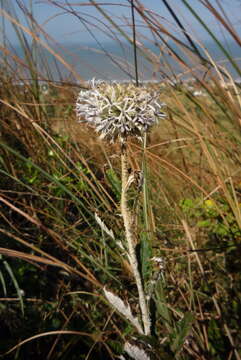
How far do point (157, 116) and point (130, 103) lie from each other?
8cm

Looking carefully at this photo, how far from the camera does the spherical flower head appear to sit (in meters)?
0.87

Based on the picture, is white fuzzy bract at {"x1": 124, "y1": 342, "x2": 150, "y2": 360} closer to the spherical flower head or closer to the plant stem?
the plant stem

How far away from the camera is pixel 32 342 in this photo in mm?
1333

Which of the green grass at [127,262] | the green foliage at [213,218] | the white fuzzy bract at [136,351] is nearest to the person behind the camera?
the white fuzzy bract at [136,351]

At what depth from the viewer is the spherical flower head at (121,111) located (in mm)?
872

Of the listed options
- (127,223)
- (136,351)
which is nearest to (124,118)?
(127,223)

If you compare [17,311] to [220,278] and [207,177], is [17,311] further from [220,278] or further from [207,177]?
[207,177]

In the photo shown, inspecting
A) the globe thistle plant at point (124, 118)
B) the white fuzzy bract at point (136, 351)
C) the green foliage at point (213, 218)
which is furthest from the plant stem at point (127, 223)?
the green foliage at point (213, 218)

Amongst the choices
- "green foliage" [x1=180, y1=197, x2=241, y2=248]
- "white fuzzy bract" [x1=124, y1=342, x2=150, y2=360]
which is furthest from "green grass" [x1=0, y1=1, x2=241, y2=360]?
"white fuzzy bract" [x1=124, y1=342, x2=150, y2=360]

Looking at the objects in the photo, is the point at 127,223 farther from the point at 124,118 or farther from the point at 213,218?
the point at 213,218

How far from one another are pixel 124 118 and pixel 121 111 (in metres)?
0.02

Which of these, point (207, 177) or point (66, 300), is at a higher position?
point (207, 177)

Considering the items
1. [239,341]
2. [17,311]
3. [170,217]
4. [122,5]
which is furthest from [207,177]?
[17,311]

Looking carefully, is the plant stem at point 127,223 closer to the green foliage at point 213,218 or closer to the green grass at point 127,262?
the green grass at point 127,262
